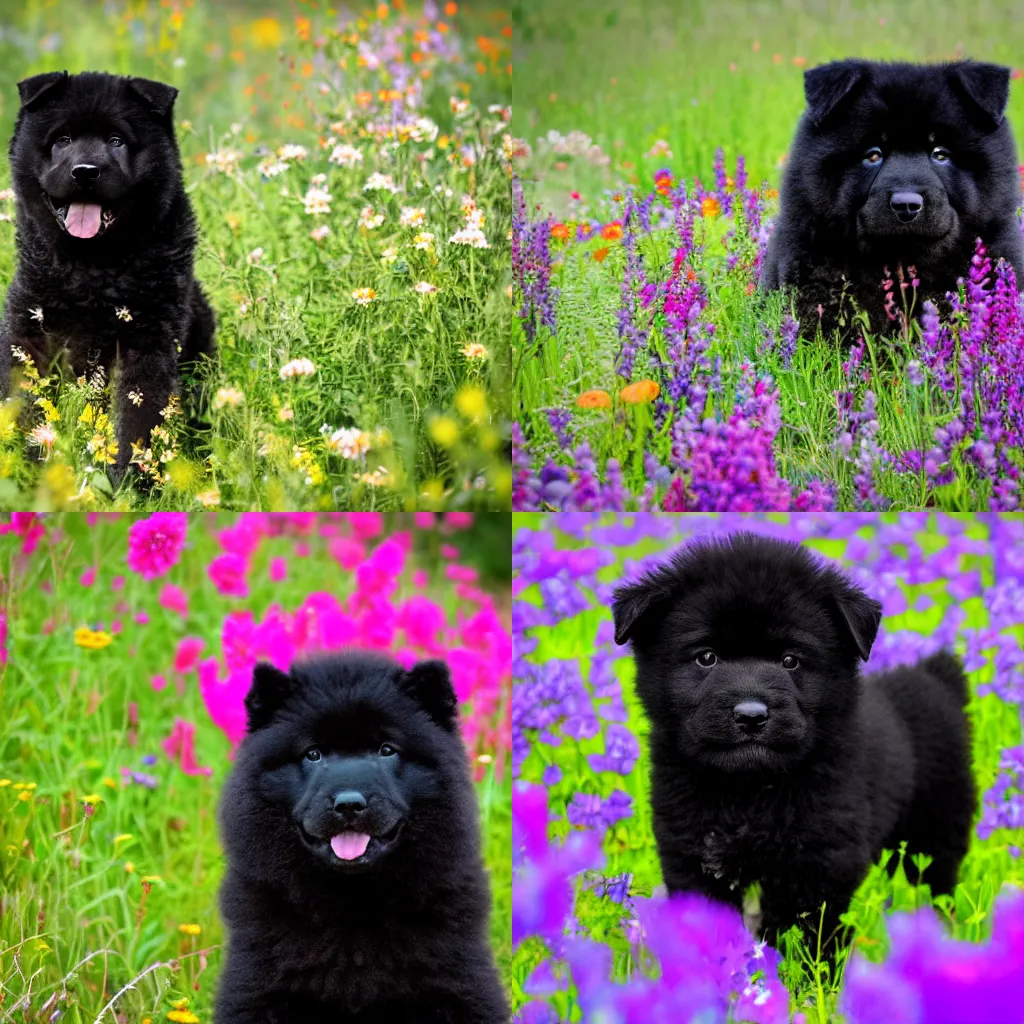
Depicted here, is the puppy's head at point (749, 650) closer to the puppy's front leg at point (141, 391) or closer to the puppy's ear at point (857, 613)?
the puppy's ear at point (857, 613)

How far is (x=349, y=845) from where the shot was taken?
2.79m

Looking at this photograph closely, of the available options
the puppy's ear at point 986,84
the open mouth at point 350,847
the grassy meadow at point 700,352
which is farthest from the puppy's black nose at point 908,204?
the open mouth at point 350,847

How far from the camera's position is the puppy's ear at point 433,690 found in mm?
3088

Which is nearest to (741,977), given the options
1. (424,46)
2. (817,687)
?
(817,687)

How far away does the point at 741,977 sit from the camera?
99.6 inches

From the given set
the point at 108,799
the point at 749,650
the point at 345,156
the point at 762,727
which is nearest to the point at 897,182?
the point at 749,650

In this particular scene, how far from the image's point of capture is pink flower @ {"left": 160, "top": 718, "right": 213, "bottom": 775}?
14.1 feet

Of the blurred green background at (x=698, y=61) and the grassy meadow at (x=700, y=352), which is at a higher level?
the blurred green background at (x=698, y=61)

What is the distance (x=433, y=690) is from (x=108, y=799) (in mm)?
1635

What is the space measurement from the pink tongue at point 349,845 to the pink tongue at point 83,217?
2641mm

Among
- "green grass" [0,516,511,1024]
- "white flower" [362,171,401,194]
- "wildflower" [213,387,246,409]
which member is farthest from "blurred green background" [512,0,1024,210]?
"green grass" [0,516,511,1024]

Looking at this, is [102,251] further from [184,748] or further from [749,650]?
[749,650]

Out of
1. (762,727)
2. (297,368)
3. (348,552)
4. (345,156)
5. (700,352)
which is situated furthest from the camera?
(345,156)

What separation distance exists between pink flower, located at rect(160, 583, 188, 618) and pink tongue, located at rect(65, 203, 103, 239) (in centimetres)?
136
